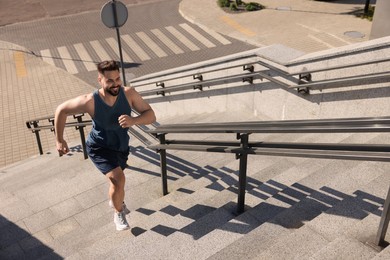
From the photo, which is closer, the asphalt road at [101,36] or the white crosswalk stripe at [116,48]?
the asphalt road at [101,36]

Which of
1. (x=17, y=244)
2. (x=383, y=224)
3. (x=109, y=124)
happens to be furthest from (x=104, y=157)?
(x=383, y=224)

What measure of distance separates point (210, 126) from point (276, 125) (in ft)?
2.69

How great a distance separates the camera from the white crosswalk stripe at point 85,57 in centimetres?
1530

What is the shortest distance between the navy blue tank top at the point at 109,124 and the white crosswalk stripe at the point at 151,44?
12.0 meters

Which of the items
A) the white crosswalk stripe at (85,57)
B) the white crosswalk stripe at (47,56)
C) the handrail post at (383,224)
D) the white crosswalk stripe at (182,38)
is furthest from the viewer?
the white crosswalk stripe at (182,38)

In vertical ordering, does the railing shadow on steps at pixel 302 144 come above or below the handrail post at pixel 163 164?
above

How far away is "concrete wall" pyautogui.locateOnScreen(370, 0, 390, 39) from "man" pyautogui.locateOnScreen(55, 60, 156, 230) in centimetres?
735

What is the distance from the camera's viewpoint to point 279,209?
3.87 m

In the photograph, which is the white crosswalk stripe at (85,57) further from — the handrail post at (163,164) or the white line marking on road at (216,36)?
the handrail post at (163,164)

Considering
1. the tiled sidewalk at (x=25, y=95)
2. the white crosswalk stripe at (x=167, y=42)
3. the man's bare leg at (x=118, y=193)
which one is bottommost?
the tiled sidewalk at (x=25, y=95)

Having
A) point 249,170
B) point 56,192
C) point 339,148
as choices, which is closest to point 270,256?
point 339,148

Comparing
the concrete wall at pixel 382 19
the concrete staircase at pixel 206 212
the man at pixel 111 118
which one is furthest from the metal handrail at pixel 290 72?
the concrete wall at pixel 382 19

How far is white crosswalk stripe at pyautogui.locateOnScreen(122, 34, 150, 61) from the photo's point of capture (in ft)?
51.7

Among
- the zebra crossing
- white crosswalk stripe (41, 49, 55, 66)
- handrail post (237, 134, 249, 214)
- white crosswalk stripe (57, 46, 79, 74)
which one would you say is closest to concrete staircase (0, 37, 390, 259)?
handrail post (237, 134, 249, 214)
